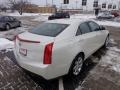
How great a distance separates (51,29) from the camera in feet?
→ 16.1

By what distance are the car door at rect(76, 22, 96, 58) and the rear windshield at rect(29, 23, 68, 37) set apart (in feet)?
1.71

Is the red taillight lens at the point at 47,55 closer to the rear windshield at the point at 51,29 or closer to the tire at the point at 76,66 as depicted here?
the rear windshield at the point at 51,29

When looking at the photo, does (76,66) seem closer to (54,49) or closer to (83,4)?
(54,49)

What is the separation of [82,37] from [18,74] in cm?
219

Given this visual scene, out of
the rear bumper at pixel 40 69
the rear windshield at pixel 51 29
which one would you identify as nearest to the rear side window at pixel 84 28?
the rear windshield at pixel 51 29

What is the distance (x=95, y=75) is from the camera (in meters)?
5.12

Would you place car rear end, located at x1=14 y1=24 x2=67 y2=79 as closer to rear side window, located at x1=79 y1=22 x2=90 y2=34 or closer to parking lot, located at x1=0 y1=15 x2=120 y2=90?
parking lot, located at x1=0 y1=15 x2=120 y2=90

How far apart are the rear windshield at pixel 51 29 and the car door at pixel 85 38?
52 centimetres

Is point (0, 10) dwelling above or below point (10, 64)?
above

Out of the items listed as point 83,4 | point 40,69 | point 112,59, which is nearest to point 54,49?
point 40,69

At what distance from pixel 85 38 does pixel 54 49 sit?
161cm

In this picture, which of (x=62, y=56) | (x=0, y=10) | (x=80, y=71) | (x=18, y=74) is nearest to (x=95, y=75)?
(x=80, y=71)

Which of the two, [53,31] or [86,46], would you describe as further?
[86,46]

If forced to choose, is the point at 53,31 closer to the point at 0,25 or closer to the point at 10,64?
the point at 10,64
